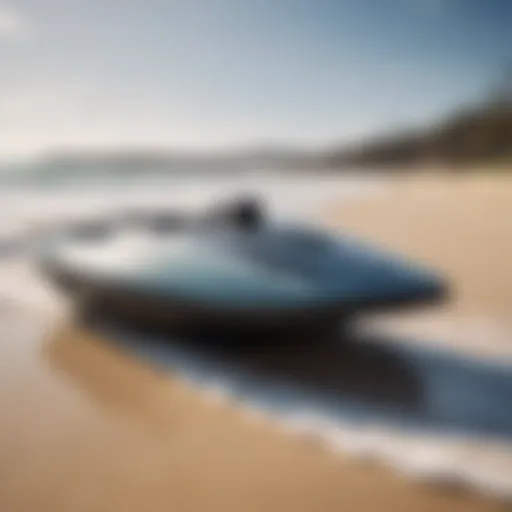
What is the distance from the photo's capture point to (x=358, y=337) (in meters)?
1.08

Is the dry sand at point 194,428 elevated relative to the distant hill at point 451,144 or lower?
lower

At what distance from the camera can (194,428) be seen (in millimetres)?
986

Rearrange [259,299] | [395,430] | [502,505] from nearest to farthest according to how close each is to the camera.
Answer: [502,505], [395,430], [259,299]

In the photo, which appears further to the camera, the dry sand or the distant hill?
the distant hill

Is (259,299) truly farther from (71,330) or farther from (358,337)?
(71,330)

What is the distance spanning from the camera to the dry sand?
34.8 inches

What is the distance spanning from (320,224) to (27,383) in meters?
0.51

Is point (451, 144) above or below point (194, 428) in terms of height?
above

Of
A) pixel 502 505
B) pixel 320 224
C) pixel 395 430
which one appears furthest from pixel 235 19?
pixel 502 505

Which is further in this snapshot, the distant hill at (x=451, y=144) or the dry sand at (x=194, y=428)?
the distant hill at (x=451, y=144)

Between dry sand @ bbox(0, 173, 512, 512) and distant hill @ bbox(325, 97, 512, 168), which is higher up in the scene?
distant hill @ bbox(325, 97, 512, 168)

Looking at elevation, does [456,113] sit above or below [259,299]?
above

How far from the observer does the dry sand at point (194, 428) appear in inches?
34.8

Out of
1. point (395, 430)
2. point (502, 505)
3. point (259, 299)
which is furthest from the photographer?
point (259, 299)
